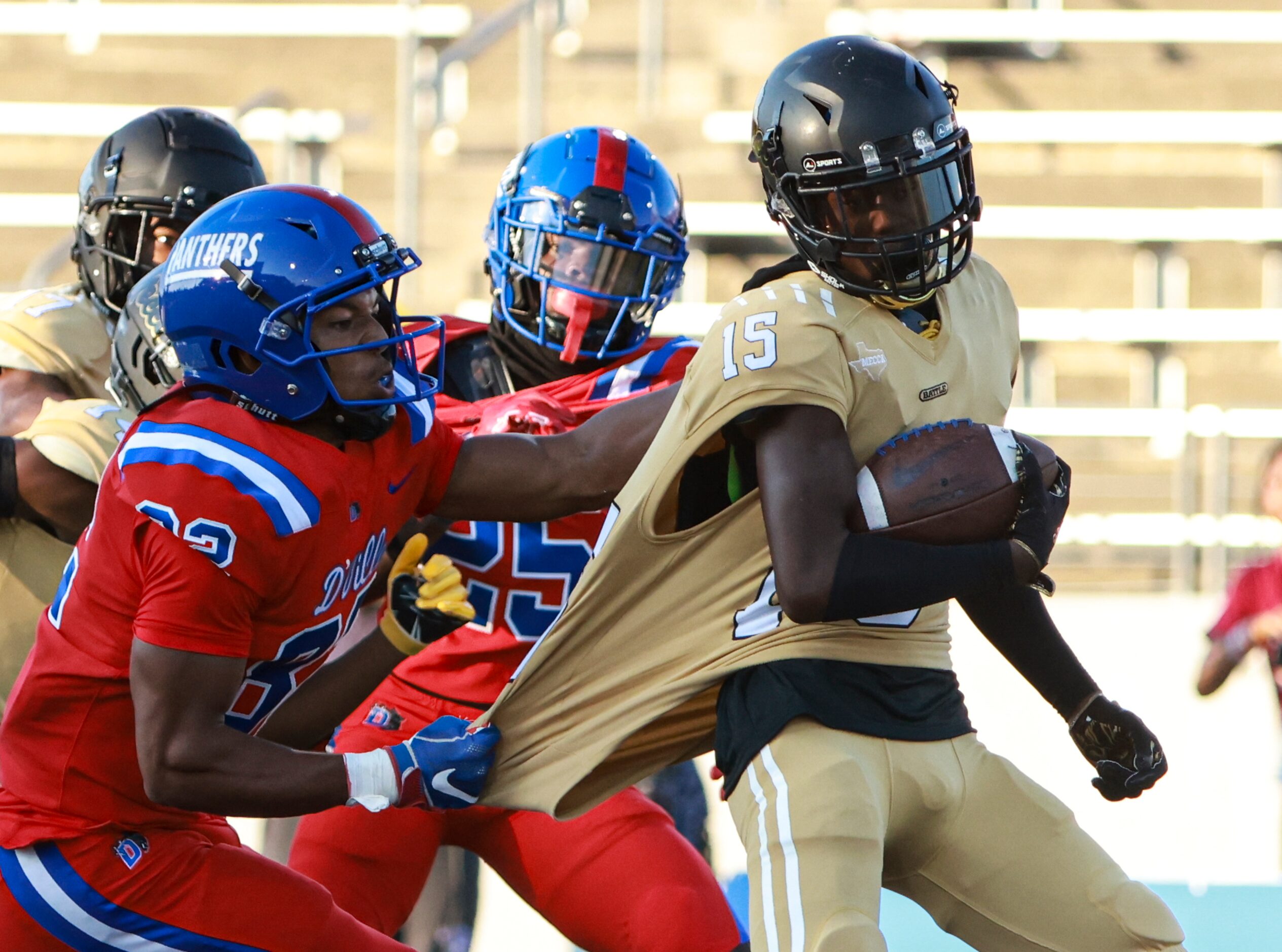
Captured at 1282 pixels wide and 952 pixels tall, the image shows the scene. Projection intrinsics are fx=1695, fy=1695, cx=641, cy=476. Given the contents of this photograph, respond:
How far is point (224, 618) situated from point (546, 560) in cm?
86

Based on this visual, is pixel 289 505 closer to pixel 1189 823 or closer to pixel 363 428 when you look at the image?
pixel 363 428

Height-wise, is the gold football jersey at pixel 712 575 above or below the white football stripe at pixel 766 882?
above

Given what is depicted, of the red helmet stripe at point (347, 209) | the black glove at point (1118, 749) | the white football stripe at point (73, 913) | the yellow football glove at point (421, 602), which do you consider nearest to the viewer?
the white football stripe at point (73, 913)

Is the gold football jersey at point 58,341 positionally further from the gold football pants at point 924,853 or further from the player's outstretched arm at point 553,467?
the gold football pants at point 924,853

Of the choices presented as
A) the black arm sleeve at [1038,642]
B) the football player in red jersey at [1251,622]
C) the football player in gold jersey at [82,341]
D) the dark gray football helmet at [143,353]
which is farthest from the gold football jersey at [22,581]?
the football player in red jersey at [1251,622]

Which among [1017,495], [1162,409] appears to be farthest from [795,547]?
[1162,409]

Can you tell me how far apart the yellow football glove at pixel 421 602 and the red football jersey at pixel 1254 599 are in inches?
139

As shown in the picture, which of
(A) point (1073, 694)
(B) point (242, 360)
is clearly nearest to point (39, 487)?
(B) point (242, 360)

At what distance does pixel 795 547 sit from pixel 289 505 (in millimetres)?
590

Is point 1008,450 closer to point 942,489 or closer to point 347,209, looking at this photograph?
point 942,489

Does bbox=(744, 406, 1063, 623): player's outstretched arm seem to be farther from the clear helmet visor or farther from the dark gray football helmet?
the dark gray football helmet

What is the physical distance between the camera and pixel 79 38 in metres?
9.58

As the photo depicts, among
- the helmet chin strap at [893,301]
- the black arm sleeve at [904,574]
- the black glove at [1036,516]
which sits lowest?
the black arm sleeve at [904,574]

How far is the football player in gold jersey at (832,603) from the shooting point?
1.94 meters
